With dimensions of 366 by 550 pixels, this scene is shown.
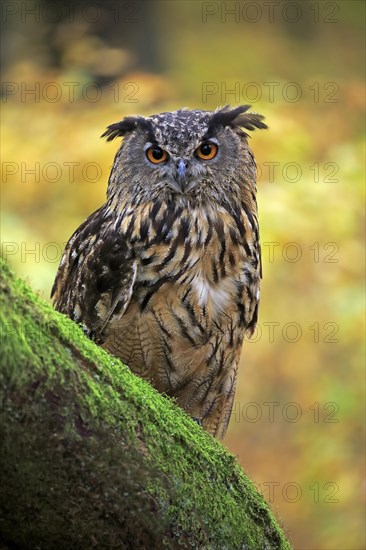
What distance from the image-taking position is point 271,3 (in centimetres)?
727

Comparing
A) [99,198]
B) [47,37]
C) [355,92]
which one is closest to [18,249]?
[99,198]

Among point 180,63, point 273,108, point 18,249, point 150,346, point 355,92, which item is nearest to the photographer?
point 150,346

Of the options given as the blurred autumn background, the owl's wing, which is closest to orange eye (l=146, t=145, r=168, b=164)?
the owl's wing

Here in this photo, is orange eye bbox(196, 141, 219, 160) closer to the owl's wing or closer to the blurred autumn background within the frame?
the owl's wing

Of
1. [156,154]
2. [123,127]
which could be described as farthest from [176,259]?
[123,127]

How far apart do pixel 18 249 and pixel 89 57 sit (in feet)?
5.86

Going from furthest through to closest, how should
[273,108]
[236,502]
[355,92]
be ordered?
[355,92] → [273,108] → [236,502]

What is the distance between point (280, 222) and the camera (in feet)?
15.1

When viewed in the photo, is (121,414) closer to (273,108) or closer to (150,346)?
(150,346)

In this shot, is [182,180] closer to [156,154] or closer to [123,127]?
[156,154]

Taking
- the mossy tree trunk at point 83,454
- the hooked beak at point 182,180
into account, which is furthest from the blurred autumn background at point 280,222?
the mossy tree trunk at point 83,454

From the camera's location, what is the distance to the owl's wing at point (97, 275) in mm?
2689

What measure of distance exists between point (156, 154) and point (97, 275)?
0.49 meters

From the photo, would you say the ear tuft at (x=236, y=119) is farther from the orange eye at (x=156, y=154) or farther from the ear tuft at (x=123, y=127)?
the ear tuft at (x=123, y=127)
